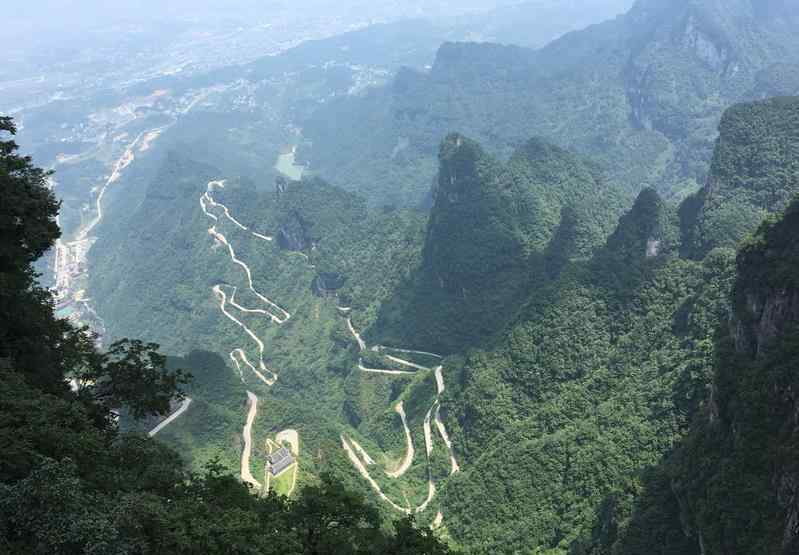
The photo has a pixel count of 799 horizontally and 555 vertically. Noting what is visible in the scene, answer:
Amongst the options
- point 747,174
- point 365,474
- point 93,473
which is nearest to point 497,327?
point 365,474

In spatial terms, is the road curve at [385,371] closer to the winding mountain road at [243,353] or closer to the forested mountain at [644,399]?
the winding mountain road at [243,353]

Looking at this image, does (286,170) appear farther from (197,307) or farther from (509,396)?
(509,396)

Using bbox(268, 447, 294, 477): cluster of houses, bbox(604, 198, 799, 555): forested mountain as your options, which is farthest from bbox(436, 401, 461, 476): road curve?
bbox(604, 198, 799, 555): forested mountain

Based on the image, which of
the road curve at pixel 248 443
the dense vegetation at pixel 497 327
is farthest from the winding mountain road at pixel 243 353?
the road curve at pixel 248 443

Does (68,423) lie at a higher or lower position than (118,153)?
higher

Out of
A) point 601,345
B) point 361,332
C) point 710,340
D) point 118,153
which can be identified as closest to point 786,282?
point 710,340

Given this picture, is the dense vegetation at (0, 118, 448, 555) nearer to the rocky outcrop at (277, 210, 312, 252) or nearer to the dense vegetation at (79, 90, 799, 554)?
the dense vegetation at (79, 90, 799, 554)
